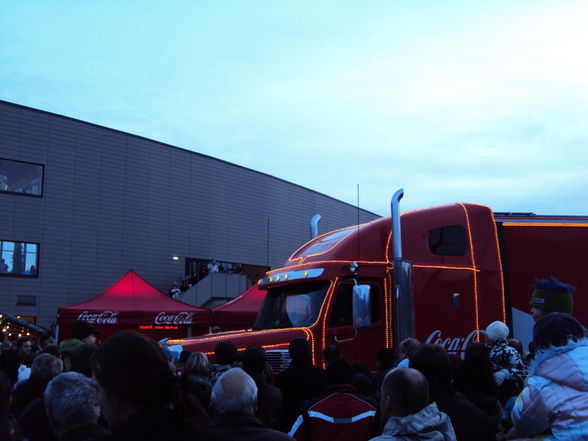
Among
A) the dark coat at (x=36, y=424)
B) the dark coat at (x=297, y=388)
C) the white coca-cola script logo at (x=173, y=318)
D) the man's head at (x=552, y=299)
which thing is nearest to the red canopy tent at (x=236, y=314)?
the white coca-cola script logo at (x=173, y=318)

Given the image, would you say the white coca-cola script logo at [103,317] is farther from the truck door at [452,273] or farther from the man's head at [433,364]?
the man's head at [433,364]

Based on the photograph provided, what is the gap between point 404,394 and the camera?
11.7ft

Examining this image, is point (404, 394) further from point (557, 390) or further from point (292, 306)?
point (292, 306)

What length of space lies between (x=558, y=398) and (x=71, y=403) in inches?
93.7

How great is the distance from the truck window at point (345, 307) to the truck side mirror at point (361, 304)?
0.71m

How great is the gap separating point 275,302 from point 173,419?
8.15 metres

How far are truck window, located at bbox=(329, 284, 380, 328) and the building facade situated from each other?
Result: 531 inches

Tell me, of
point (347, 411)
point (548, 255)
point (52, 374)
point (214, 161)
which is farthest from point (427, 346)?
point (214, 161)

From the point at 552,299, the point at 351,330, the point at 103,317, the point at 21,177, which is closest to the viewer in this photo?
the point at 552,299

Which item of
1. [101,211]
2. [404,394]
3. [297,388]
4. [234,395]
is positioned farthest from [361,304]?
[101,211]

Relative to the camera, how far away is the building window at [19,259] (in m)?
26.7

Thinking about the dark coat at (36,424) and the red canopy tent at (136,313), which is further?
the red canopy tent at (136,313)

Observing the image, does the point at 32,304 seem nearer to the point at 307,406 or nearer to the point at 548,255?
the point at 548,255

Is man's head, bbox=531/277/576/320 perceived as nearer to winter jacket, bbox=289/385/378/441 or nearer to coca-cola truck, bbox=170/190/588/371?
winter jacket, bbox=289/385/378/441
